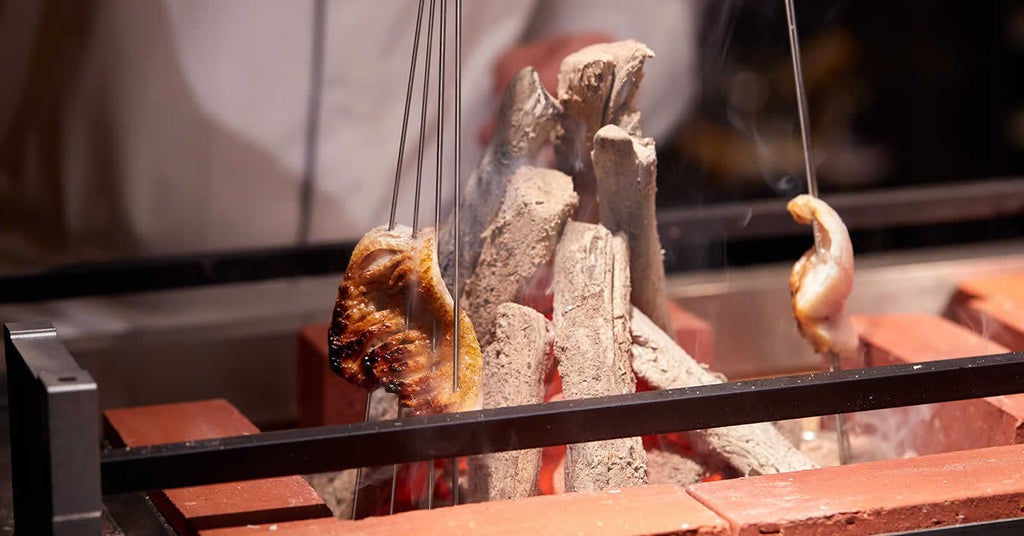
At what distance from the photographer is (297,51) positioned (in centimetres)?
265

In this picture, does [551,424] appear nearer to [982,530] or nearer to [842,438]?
[982,530]

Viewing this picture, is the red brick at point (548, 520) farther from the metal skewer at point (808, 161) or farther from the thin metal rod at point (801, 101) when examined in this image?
the thin metal rod at point (801, 101)

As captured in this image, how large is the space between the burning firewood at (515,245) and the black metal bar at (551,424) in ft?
1.20

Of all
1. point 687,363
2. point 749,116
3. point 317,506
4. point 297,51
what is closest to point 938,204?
point 749,116

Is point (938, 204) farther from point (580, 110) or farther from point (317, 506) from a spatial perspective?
point (317, 506)

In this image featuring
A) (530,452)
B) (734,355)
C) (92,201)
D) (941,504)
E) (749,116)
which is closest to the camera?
(941,504)

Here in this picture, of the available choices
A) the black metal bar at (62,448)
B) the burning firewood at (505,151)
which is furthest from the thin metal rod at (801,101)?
the black metal bar at (62,448)

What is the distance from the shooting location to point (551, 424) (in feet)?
4.04

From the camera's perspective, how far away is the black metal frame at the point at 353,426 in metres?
1.08

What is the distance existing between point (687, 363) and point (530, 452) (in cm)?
27

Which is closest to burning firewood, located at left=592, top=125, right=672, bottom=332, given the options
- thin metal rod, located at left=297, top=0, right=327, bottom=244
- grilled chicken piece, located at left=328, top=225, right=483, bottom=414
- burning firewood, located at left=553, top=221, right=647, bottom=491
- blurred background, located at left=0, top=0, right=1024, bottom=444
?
burning firewood, located at left=553, top=221, right=647, bottom=491

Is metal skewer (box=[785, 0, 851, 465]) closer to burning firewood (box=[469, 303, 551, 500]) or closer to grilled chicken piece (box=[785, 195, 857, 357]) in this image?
grilled chicken piece (box=[785, 195, 857, 357])

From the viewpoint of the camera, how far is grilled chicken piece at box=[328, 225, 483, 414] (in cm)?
139

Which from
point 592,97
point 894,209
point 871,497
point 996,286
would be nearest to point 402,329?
point 592,97
